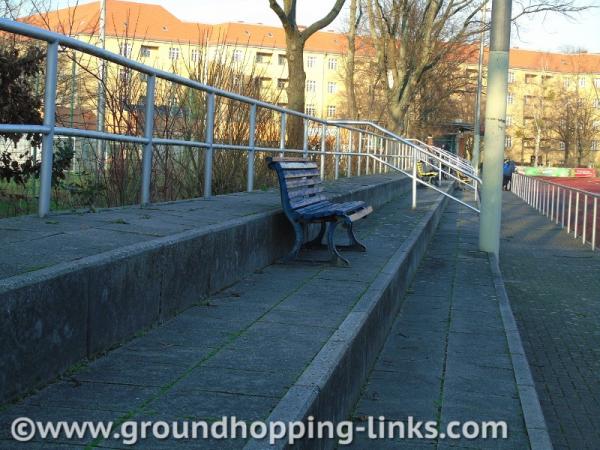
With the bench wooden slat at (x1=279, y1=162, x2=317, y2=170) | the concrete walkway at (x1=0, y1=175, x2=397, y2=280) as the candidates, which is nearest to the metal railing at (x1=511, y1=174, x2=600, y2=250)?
the bench wooden slat at (x1=279, y1=162, x2=317, y2=170)

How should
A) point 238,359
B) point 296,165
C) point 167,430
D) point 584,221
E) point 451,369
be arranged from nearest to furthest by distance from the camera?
point 167,430, point 238,359, point 451,369, point 296,165, point 584,221

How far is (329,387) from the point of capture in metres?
4.36

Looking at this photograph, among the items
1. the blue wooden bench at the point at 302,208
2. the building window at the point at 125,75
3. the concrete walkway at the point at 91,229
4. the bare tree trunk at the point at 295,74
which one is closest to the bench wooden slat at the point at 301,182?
the blue wooden bench at the point at 302,208

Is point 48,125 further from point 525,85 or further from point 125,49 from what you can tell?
point 525,85

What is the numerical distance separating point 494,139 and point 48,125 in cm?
821

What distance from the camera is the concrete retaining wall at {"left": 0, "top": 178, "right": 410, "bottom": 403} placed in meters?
3.71

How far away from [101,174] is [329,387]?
4.13 metres

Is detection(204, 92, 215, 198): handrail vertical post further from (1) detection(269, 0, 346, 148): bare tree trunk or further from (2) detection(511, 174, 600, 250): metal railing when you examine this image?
(2) detection(511, 174, 600, 250): metal railing

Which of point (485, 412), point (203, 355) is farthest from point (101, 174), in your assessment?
point (485, 412)

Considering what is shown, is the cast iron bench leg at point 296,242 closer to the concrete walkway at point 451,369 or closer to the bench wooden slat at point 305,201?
the bench wooden slat at point 305,201

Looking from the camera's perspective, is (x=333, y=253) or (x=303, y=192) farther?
(x=303, y=192)

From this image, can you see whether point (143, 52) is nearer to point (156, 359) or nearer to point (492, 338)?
point (492, 338)

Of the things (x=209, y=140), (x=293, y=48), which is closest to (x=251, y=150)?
(x=209, y=140)

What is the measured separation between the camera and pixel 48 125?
20.2 ft
